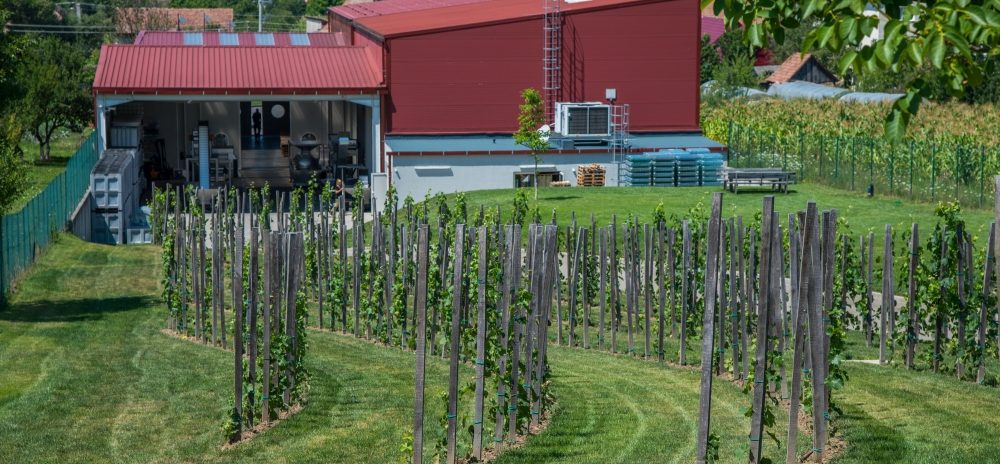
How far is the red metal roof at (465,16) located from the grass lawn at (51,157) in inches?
511

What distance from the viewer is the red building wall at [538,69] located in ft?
158

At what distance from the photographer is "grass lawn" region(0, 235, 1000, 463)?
40.8 feet

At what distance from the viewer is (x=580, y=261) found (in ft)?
72.7

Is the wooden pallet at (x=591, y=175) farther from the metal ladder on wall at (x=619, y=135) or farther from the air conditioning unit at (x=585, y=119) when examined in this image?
the air conditioning unit at (x=585, y=119)

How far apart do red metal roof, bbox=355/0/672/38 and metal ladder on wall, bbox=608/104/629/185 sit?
3.63 metres

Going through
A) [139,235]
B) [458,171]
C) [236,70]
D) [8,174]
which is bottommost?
[139,235]

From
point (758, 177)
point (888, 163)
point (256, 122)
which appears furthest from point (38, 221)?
point (256, 122)

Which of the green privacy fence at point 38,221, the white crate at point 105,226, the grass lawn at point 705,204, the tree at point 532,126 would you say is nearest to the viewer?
the green privacy fence at point 38,221

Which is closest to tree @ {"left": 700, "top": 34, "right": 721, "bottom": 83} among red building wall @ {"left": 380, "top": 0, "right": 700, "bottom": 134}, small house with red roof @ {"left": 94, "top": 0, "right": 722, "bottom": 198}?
red building wall @ {"left": 380, "top": 0, "right": 700, "bottom": 134}

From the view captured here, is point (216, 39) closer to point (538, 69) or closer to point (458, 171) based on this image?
point (538, 69)

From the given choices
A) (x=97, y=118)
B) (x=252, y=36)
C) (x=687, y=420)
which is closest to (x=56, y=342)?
(x=687, y=420)

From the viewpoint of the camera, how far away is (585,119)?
4775cm

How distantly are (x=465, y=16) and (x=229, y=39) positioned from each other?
9524 mm

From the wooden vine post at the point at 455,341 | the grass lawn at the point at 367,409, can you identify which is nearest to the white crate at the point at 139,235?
the grass lawn at the point at 367,409
